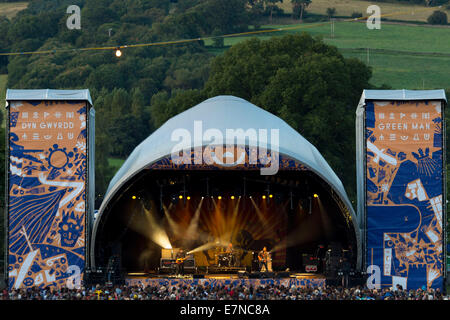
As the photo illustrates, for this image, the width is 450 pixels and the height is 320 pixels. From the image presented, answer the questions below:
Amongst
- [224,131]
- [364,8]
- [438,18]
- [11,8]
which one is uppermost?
[11,8]

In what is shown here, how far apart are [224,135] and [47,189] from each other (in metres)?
5.38

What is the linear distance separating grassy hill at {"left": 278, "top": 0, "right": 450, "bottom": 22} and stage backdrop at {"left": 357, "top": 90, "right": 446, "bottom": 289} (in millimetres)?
60518

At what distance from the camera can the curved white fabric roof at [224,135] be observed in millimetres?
24438

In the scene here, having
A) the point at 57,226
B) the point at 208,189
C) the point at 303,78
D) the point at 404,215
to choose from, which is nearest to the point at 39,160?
the point at 57,226

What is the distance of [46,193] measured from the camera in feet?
81.1

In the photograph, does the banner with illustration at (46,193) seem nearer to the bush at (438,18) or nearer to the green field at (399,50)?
the green field at (399,50)

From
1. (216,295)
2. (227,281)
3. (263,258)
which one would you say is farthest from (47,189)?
(216,295)

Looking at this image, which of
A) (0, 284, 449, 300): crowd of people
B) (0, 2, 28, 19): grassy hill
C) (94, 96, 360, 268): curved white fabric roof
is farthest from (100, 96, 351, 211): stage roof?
(0, 2, 28, 19): grassy hill

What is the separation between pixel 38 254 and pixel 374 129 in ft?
34.4

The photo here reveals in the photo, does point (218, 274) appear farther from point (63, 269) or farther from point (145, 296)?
point (145, 296)

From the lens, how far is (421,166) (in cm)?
2512

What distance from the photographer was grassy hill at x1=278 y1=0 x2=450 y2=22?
87188 mm

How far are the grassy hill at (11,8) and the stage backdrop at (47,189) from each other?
8247 cm

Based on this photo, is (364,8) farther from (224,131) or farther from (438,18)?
(224,131)
